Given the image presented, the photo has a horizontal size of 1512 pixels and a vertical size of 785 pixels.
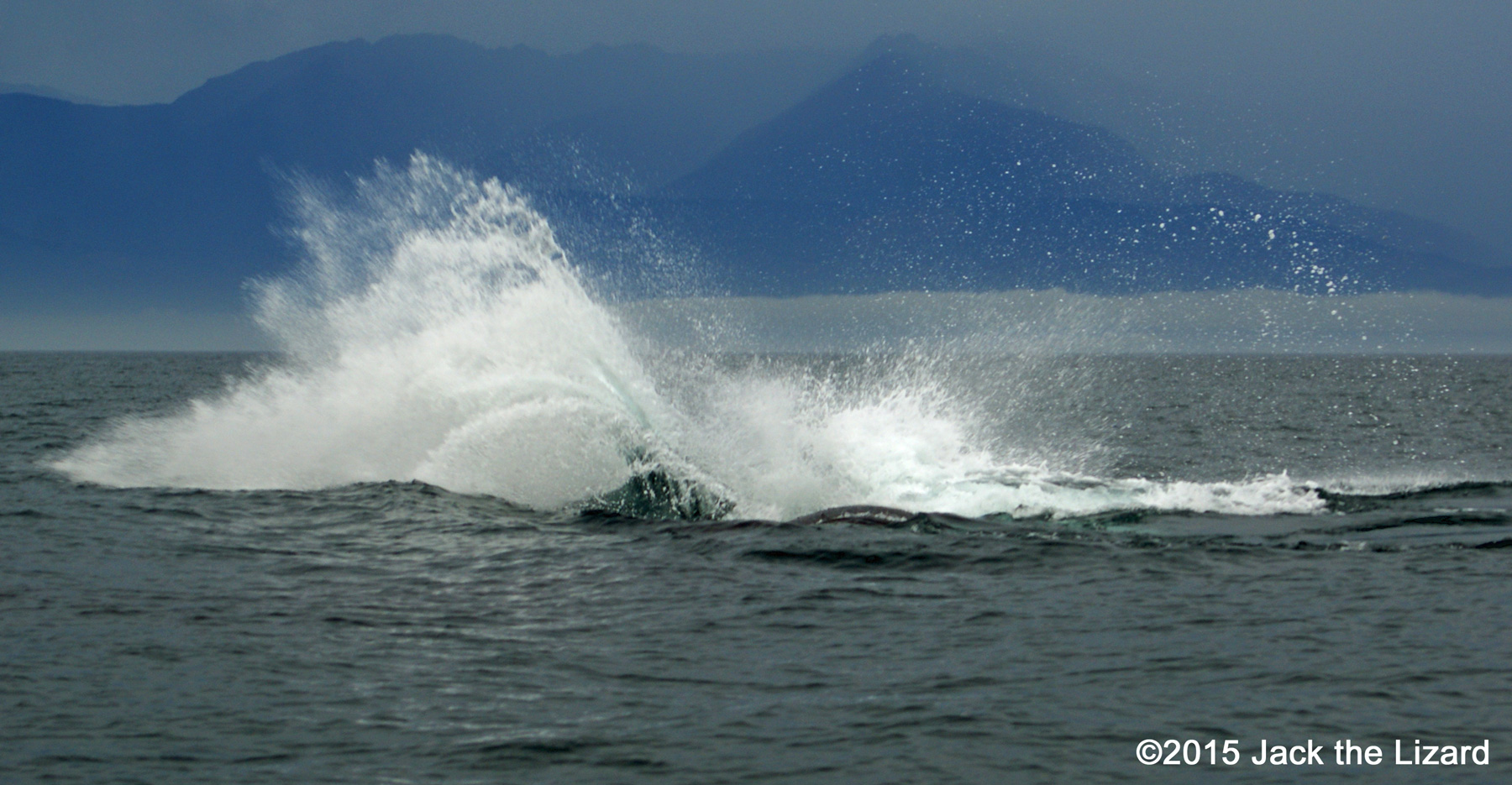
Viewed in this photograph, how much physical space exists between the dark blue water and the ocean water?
50 millimetres

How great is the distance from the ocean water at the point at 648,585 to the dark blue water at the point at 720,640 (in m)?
0.05

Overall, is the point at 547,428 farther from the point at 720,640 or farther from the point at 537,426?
the point at 720,640

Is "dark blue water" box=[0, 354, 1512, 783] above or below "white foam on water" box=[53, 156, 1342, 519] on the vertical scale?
below

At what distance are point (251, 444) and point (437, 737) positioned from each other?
16.3 meters

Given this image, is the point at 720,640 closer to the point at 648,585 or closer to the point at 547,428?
the point at 648,585

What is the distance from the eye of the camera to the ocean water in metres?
8.30

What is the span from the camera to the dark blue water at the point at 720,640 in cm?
807

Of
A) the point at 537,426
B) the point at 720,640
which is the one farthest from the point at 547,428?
the point at 720,640

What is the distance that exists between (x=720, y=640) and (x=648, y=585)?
2.48 m

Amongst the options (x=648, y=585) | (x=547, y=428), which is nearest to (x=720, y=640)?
(x=648, y=585)

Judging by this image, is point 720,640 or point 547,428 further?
point 547,428

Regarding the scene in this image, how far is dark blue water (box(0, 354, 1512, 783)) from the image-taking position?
318 inches

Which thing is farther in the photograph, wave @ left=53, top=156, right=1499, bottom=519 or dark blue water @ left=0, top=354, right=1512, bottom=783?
wave @ left=53, top=156, right=1499, bottom=519

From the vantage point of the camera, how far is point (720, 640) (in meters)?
11.0
